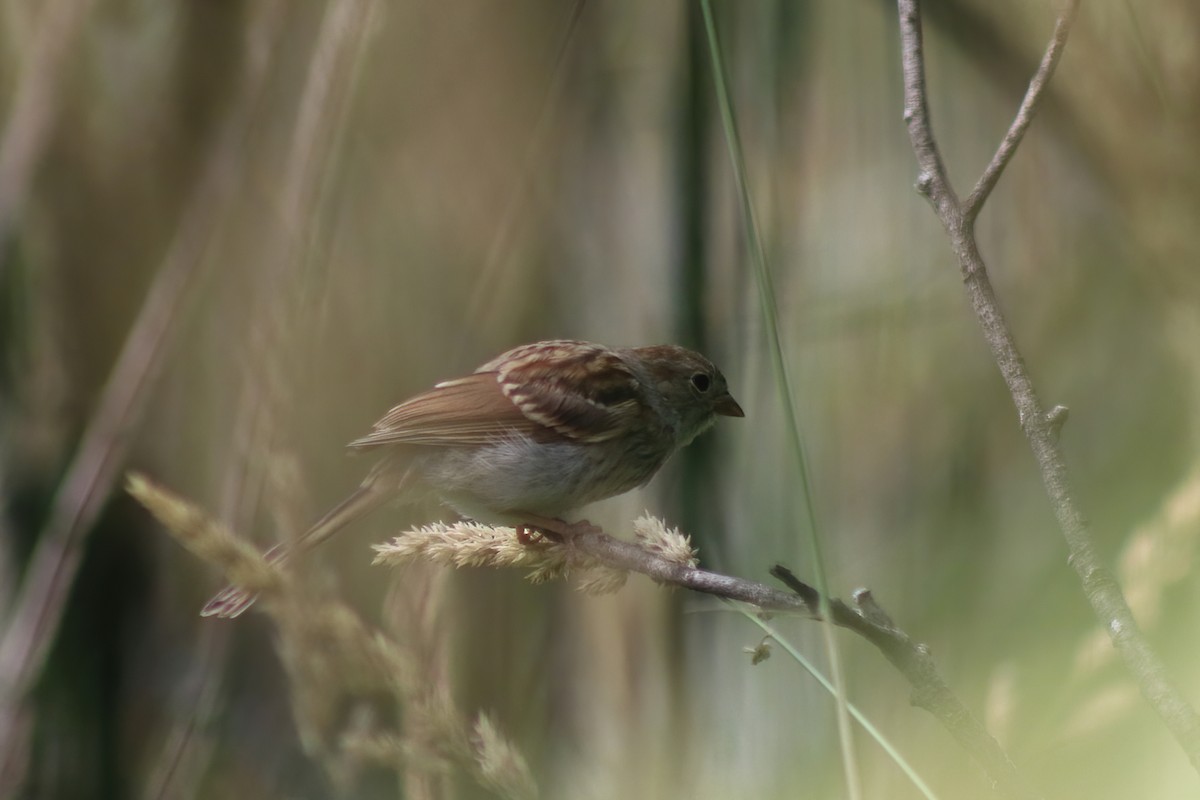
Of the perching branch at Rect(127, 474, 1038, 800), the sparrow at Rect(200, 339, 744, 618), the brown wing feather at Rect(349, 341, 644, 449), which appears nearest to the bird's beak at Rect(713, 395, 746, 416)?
the sparrow at Rect(200, 339, 744, 618)

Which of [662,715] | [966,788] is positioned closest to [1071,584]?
[966,788]

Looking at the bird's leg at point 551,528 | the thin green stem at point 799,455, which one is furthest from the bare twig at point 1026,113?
the bird's leg at point 551,528

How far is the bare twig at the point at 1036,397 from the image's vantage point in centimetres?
61

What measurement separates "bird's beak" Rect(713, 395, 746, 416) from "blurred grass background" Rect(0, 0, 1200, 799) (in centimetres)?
6

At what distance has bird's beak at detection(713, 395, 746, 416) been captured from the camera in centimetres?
191

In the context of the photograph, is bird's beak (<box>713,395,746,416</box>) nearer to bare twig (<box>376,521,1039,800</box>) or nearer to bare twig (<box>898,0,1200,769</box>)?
bare twig (<box>376,521,1039,800</box>)

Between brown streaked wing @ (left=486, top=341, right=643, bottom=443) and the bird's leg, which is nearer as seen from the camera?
the bird's leg

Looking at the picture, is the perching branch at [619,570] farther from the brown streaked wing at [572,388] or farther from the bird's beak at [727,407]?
the bird's beak at [727,407]

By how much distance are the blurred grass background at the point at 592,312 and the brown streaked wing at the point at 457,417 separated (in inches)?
6.2

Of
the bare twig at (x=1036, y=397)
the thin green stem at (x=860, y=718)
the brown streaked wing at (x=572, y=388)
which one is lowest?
the thin green stem at (x=860, y=718)

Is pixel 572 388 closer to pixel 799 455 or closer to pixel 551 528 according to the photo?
pixel 551 528

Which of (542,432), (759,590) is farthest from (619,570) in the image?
(542,432)

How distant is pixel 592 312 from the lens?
7.29ft

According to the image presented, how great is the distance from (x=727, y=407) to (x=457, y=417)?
0.52 metres
